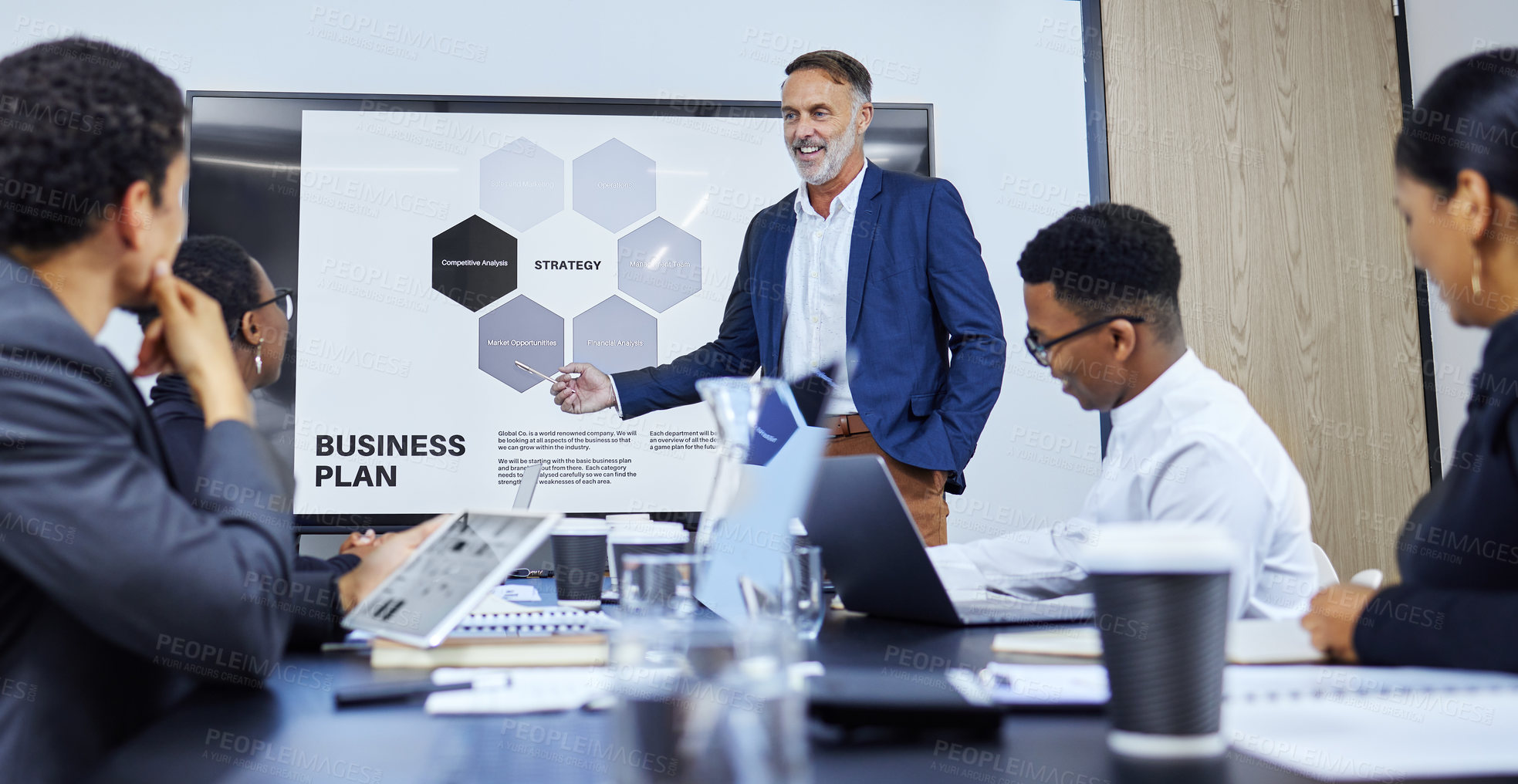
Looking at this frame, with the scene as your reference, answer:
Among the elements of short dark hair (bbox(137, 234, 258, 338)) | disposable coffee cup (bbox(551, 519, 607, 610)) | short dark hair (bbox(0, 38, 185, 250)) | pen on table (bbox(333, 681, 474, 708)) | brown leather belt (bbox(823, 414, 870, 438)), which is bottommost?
pen on table (bbox(333, 681, 474, 708))

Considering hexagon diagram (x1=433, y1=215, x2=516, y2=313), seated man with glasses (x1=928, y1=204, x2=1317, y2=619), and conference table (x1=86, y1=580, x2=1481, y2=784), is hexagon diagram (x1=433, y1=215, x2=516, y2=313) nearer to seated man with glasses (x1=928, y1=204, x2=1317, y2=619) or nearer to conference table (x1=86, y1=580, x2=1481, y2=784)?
seated man with glasses (x1=928, y1=204, x2=1317, y2=619)

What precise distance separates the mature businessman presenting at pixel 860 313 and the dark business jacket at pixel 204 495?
1.18 metres

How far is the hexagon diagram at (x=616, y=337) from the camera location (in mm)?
3293

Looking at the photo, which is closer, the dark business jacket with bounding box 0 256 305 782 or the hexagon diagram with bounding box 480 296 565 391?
the dark business jacket with bounding box 0 256 305 782

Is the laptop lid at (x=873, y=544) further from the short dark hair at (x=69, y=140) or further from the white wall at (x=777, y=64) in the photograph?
the white wall at (x=777, y=64)

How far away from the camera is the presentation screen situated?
10.3 feet

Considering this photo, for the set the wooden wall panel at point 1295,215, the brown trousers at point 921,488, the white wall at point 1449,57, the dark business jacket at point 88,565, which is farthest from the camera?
the wooden wall panel at point 1295,215

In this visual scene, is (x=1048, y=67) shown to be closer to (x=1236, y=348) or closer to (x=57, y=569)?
(x=1236, y=348)

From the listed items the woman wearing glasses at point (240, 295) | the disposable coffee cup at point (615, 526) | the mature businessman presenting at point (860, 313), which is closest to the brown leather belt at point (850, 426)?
the mature businessman presenting at point (860, 313)

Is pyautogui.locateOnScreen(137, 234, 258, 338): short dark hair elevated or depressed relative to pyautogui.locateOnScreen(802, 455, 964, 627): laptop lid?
elevated

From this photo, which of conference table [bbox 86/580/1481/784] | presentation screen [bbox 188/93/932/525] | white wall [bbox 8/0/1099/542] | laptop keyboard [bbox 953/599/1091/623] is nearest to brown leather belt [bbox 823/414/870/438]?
presentation screen [bbox 188/93/932/525]

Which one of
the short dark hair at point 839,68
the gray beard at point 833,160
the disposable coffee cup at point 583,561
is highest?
the short dark hair at point 839,68

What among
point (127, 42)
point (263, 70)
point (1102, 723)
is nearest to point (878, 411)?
point (1102, 723)

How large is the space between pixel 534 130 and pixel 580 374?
3.12ft
